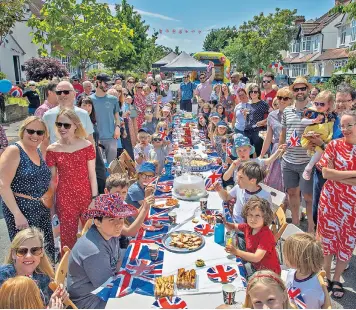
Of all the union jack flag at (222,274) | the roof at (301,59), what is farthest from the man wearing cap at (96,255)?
the roof at (301,59)

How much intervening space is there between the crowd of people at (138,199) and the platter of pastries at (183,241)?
279 mm

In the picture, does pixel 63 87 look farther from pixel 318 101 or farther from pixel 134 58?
pixel 134 58

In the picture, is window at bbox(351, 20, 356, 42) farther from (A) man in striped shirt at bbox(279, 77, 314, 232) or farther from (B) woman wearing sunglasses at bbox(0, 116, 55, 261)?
(B) woman wearing sunglasses at bbox(0, 116, 55, 261)

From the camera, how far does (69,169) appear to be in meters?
3.38

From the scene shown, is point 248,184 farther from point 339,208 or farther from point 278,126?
point 278,126

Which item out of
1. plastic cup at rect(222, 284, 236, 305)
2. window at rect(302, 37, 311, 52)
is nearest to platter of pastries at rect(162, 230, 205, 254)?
plastic cup at rect(222, 284, 236, 305)

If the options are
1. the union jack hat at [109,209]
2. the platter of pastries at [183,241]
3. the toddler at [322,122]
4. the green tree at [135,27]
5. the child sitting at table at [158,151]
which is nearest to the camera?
the union jack hat at [109,209]

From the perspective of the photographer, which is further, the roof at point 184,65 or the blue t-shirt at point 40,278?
the roof at point 184,65

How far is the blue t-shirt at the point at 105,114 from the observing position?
19.3 ft

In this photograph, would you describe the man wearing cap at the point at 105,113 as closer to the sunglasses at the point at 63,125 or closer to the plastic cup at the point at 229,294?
the sunglasses at the point at 63,125

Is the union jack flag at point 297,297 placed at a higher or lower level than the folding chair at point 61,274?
lower

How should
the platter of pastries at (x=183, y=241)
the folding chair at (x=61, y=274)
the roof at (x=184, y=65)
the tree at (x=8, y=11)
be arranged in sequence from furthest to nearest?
the roof at (x=184, y=65)
the tree at (x=8, y=11)
the platter of pastries at (x=183, y=241)
the folding chair at (x=61, y=274)

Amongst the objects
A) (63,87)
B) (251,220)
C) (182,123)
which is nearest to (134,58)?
(182,123)

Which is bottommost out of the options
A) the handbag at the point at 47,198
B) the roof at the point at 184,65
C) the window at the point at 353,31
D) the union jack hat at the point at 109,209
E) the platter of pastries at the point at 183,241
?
the platter of pastries at the point at 183,241
